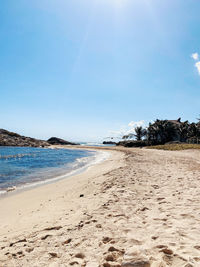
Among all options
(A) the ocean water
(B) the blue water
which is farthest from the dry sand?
(B) the blue water

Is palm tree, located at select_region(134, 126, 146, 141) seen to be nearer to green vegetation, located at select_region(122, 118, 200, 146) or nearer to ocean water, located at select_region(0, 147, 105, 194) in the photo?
green vegetation, located at select_region(122, 118, 200, 146)

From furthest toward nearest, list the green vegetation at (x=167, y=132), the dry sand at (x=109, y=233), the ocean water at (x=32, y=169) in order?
the green vegetation at (x=167, y=132) → the ocean water at (x=32, y=169) → the dry sand at (x=109, y=233)

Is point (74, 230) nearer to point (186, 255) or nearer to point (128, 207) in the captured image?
point (128, 207)

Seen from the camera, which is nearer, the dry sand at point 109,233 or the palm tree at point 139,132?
the dry sand at point 109,233

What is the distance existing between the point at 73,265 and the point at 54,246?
0.72 metres

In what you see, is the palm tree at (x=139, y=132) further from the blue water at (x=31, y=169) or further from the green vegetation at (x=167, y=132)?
the blue water at (x=31, y=169)

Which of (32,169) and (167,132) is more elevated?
(167,132)

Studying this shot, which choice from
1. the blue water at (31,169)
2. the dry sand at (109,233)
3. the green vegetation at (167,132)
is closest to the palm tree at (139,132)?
the green vegetation at (167,132)

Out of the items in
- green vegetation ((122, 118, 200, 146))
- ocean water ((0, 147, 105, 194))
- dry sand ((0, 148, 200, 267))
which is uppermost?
green vegetation ((122, 118, 200, 146))

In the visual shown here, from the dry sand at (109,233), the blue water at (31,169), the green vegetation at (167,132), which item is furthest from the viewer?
the green vegetation at (167,132)

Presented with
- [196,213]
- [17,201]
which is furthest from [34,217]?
[196,213]

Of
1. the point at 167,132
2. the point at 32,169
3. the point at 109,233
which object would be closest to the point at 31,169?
the point at 32,169

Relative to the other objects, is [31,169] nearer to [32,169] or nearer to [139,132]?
[32,169]

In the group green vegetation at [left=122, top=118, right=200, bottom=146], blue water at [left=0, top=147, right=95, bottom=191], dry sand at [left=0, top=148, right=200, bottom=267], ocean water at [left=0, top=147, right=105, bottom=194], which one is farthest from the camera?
green vegetation at [left=122, top=118, right=200, bottom=146]
